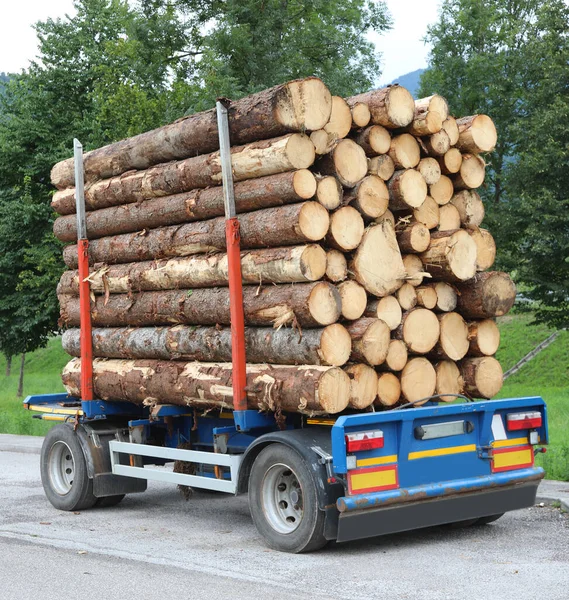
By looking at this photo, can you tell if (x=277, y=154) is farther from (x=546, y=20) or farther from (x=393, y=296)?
(x=546, y=20)

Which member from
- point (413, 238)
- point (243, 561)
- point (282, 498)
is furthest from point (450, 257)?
point (243, 561)

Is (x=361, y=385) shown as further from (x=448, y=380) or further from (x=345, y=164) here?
(x=345, y=164)

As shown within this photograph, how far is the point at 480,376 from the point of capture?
8562mm

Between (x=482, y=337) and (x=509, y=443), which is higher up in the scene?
(x=482, y=337)

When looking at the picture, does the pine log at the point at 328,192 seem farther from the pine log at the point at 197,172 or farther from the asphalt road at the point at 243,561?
the asphalt road at the point at 243,561

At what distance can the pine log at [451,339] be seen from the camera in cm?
838

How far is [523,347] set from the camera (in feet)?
120

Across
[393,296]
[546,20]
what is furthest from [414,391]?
[546,20]

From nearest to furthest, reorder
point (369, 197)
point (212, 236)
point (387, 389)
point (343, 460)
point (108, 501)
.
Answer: point (343, 460), point (387, 389), point (369, 197), point (212, 236), point (108, 501)

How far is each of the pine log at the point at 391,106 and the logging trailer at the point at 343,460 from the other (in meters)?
1.22

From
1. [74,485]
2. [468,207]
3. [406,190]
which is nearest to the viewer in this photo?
[406,190]

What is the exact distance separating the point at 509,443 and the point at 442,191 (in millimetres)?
2229

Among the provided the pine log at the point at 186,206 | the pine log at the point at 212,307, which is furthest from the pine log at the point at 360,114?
the pine log at the point at 212,307

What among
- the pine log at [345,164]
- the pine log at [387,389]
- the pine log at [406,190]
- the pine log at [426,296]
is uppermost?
the pine log at [345,164]
